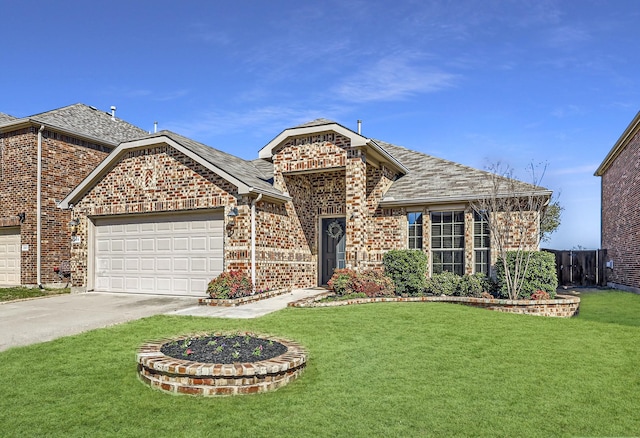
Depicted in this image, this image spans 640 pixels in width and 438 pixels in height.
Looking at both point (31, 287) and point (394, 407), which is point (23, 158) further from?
point (394, 407)

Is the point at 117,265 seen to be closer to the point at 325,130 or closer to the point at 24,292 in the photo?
the point at 24,292

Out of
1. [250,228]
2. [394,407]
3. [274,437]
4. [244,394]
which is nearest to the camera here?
[274,437]

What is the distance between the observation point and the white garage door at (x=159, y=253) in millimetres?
14078

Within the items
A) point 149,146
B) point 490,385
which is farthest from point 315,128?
point 490,385

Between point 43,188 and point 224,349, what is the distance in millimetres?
15496

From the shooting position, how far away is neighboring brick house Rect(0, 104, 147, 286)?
1775cm

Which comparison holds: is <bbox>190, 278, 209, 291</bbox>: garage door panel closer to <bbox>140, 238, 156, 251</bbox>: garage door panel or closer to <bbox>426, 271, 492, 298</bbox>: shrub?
<bbox>140, 238, 156, 251</bbox>: garage door panel

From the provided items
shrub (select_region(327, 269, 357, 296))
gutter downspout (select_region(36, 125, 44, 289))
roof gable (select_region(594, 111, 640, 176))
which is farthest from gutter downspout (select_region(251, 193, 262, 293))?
roof gable (select_region(594, 111, 640, 176))

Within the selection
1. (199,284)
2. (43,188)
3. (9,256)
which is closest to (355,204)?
(199,284)

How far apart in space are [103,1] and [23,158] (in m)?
8.58

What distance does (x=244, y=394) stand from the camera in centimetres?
521

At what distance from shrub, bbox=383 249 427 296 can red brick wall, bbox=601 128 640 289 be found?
31.9 ft

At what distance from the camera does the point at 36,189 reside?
699 inches

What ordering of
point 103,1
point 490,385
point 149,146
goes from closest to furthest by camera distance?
point 490,385 → point 103,1 → point 149,146
